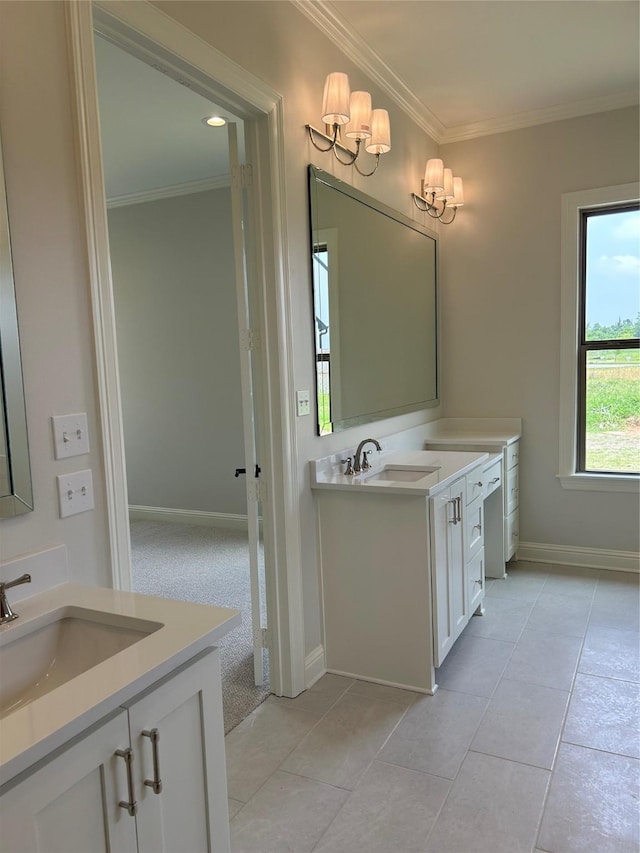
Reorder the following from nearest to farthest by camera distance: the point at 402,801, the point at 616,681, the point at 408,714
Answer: the point at 402,801 → the point at 408,714 → the point at 616,681

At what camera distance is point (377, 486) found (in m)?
2.53

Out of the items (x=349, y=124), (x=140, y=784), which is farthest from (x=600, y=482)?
(x=140, y=784)

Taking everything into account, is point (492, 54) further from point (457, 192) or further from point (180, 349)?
point (180, 349)

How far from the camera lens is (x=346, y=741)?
7.27 feet

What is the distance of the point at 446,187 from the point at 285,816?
3393 mm

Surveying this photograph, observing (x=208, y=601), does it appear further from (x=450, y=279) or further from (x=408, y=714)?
(x=450, y=279)

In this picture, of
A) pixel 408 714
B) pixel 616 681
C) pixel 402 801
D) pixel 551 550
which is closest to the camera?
pixel 402 801

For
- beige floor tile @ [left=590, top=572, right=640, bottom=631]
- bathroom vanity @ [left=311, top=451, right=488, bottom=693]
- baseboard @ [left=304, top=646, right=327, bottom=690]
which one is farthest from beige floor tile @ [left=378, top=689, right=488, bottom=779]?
beige floor tile @ [left=590, top=572, right=640, bottom=631]

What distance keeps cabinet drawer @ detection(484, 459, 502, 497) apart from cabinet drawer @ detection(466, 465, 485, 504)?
113 mm

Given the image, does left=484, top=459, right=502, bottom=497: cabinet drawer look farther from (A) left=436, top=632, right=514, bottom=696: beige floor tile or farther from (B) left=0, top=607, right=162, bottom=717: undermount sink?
(B) left=0, top=607, right=162, bottom=717: undermount sink

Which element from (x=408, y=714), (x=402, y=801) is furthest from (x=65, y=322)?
(x=408, y=714)

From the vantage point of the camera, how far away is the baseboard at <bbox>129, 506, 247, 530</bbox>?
517 cm

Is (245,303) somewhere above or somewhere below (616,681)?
above

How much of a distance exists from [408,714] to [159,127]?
353cm
